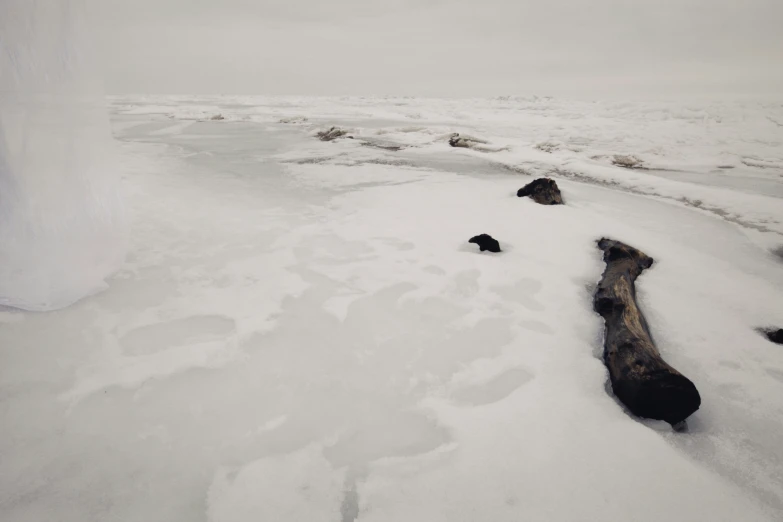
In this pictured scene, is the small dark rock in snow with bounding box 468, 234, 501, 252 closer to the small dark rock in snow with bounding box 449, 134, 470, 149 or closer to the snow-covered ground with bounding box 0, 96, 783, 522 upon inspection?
the snow-covered ground with bounding box 0, 96, 783, 522

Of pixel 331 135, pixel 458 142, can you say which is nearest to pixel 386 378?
pixel 458 142

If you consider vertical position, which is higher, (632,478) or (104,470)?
(632,478)

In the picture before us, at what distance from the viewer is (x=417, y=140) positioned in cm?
1222

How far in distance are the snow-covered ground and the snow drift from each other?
33cm

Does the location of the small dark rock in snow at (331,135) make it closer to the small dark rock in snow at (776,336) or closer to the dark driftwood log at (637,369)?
the dark driftwood log at (637,369)

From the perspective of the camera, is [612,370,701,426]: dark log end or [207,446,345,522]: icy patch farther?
[612,370,701,426]: dark log end

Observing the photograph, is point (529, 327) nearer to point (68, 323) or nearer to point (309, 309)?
point (309, 309)

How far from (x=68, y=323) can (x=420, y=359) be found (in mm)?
2409

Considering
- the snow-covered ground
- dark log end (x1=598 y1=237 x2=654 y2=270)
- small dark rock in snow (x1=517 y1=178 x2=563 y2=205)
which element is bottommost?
the snow-covered ground

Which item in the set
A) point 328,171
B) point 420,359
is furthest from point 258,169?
point 420,359

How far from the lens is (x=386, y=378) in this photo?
2158 millimetres

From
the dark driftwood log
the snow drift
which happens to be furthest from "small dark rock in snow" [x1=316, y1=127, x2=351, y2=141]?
the dark driftwood log

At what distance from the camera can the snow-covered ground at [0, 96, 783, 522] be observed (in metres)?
1.54

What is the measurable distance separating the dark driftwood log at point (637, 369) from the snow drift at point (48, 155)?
12.3 ft
